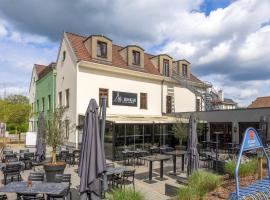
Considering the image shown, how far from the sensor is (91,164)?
6148 mm

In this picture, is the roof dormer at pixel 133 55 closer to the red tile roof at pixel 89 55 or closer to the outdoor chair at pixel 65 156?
the red tile roof at pixel 89 55

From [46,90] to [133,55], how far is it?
10.5m

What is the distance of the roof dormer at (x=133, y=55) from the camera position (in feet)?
78.9

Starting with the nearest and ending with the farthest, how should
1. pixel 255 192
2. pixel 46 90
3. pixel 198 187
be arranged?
1. pixel 255 192
2. pixel 198 187
3. pixel 46 90

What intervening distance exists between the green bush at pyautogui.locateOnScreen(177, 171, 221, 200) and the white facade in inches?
487

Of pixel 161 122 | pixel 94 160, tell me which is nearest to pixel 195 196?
pixel 94 160

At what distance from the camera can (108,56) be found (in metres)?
22.2

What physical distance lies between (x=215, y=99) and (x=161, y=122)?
37.9 ft

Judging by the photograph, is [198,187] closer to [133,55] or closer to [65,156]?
[65,156]

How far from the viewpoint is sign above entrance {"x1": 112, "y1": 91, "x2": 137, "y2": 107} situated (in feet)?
72.9

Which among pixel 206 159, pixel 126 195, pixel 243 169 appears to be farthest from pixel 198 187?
pixel 206 159

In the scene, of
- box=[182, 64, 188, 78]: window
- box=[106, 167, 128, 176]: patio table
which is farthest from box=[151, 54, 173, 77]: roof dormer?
box=[106, 167, 128, 176]: patio table

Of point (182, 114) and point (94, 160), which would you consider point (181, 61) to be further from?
point (94, 160)

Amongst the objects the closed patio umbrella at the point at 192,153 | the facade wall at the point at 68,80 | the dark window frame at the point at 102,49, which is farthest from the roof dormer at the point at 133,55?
the closed patio umbrella at the point at 192,153
